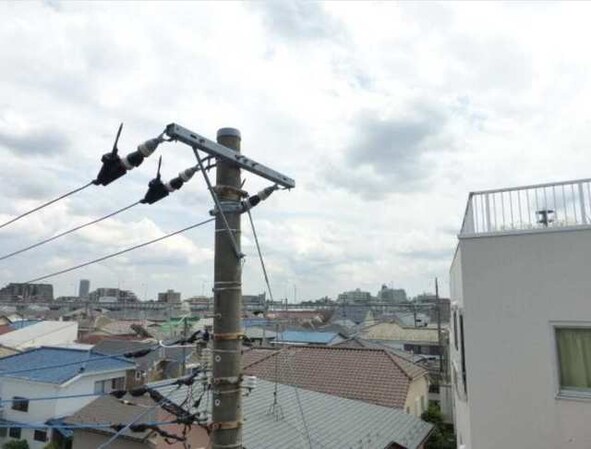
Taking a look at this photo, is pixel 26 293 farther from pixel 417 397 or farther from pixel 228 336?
pixel 228 336

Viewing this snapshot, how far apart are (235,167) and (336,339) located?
126 ft

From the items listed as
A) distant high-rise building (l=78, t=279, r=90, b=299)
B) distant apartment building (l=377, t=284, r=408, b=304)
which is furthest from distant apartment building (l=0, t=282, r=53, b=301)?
distant apartment building (l=377, t=284, r=408, b=304)

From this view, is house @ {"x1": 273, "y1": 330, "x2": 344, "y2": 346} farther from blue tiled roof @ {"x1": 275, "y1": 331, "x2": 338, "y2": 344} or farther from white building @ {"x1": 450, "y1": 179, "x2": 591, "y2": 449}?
white building @ {"x1": 450, "y1": 179, "x2": 591, "y2": 449}

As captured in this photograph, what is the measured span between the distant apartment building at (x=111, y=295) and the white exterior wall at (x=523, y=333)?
303 ft

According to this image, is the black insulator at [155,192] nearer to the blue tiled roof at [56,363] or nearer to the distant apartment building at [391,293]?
the blue tiled roof at [56,363]

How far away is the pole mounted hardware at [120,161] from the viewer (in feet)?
11.5

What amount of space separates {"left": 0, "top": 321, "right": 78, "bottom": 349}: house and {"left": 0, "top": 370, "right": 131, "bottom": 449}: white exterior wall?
13.3 metres

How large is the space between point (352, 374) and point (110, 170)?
682 inches

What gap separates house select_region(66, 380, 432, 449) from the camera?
9117 mm

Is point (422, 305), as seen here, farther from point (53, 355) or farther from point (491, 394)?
point (491, 394)

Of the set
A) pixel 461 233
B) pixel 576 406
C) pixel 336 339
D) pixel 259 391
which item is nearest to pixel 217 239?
pixel 461 233

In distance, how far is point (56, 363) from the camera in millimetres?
23531

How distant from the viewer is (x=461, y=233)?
291 inches

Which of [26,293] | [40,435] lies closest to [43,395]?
[40,435]
